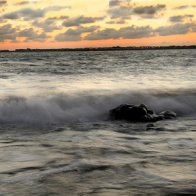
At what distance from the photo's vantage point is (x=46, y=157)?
6.59m

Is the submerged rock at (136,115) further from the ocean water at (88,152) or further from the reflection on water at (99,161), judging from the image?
the reflection on water at (99,161)

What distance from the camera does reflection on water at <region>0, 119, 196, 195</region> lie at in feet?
16.4

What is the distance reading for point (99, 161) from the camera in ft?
20.8

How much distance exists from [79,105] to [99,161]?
24.9ft

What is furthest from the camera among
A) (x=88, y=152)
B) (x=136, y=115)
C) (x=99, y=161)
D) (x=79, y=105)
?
(x=79, y=105)

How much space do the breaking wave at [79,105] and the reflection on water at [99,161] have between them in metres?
2.23

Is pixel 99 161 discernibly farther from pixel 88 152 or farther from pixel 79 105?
pixel 79 105

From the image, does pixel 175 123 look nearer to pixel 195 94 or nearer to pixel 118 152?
pixel 118 152

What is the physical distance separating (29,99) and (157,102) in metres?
4.95

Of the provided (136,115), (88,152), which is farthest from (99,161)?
(136,115)

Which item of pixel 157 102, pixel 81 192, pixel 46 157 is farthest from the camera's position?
pixel 157 102

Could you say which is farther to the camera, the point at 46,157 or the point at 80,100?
the point at 80,100

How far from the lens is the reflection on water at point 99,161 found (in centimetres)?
501

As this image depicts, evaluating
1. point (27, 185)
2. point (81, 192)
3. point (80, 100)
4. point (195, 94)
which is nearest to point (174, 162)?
point (81, 192)
